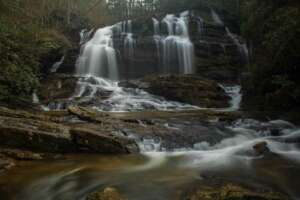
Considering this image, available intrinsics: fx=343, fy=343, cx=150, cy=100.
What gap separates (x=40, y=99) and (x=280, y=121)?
1210cm

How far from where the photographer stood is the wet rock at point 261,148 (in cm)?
884

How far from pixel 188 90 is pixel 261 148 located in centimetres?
971

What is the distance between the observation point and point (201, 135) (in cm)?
1048

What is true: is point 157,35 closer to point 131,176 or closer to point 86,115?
point 86,115

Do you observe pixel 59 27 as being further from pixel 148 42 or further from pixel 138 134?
pixel 138 134

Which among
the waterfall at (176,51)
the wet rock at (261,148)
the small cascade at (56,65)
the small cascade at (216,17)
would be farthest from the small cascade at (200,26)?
the wet rock at (261,148)

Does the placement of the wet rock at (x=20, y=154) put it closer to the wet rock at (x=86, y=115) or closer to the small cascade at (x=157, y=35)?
the wet rock at (x=86, y=115)

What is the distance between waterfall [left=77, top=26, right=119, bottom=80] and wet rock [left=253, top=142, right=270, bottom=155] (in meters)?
15.5

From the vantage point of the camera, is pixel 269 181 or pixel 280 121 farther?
pixel 280 121

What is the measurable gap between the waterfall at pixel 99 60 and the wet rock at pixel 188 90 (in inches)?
158

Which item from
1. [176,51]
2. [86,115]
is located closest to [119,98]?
[86,115]

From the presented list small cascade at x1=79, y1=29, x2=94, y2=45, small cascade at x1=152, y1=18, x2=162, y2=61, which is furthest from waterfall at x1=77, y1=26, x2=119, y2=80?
small cascade at x1=152, y1=18, x2=162, y2=61

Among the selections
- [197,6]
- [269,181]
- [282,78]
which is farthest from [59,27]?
[269,181]

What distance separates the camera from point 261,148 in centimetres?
898
